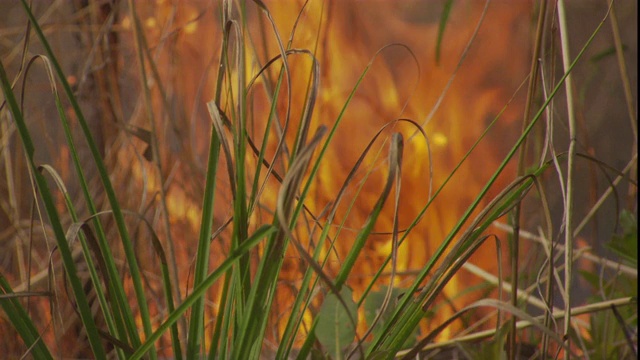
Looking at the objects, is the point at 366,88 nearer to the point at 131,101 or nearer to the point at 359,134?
the point at 359,134

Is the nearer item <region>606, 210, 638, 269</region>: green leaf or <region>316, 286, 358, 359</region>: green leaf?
<region>316, 286, 358, 359</region>: green leaf

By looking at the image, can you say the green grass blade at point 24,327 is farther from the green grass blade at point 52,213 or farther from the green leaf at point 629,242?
the green leaf at point 629,242

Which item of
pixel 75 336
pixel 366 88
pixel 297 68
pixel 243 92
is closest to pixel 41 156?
pixel 75 336

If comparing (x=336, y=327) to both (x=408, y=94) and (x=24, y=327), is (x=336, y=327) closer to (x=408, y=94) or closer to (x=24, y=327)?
(x=24, y=327)

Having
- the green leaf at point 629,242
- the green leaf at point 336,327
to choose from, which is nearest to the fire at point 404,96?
the green leaf at point 629,242

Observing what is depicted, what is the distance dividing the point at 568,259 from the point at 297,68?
2.97ft

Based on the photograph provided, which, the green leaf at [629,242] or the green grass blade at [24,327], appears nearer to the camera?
the green grass blade at [24,327]

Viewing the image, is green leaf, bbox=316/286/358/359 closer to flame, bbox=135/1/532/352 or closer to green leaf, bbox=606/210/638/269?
green leaf, bbox=606/210/638/269

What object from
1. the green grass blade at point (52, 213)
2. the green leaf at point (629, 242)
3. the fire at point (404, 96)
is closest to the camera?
the green grass blade at point (52, 213)

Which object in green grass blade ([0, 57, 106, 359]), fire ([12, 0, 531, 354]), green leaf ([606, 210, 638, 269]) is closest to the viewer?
green grass blade ([0, 57, 106, 359])

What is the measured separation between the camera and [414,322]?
0.34 m

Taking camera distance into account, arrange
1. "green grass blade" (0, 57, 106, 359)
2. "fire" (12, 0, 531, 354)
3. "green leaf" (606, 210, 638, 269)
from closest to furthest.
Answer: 1. "green grass blade" (0, 57, 106, 359)
2. "green leaf" (606, 210, 638, 269)
3. "fire" (12, 0, 531, 354)

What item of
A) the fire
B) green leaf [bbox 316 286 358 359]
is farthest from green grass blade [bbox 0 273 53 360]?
the fire

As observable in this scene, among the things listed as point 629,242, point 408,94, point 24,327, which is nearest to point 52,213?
point 24,327
